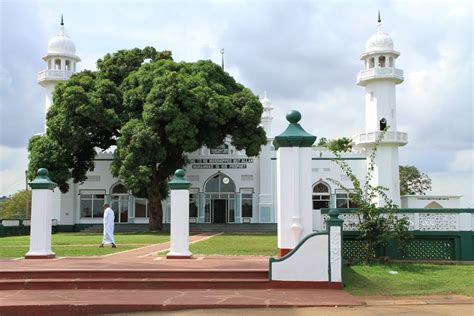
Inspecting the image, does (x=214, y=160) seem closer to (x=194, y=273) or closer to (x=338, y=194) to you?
(x=338, y=194)

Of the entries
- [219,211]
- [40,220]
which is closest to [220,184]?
[219,211]

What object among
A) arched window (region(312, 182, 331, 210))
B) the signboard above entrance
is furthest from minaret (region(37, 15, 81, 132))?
arched window (region(312, 182, 331, 210))

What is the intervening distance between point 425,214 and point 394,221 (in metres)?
0.90

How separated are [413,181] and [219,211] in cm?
2624

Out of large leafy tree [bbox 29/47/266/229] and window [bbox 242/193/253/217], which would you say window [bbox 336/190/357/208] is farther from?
large leafy tree [bbox 29/47/266/229]

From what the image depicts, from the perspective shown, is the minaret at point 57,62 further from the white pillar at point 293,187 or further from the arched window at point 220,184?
the white pillar at point 293,187

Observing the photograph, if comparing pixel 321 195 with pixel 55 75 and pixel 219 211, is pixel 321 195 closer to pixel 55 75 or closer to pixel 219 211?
pixel 219 211

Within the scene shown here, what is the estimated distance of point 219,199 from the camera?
40406mm

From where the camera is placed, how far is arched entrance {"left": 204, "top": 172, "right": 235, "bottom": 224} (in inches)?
1586

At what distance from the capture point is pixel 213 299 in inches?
320

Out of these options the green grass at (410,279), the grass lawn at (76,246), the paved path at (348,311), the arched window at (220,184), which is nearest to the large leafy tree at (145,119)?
the grass lawn at (76,246)

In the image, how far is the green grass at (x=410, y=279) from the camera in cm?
895

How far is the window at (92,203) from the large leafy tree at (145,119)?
249 inches

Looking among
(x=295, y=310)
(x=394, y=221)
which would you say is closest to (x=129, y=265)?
(x=295, y=310)
